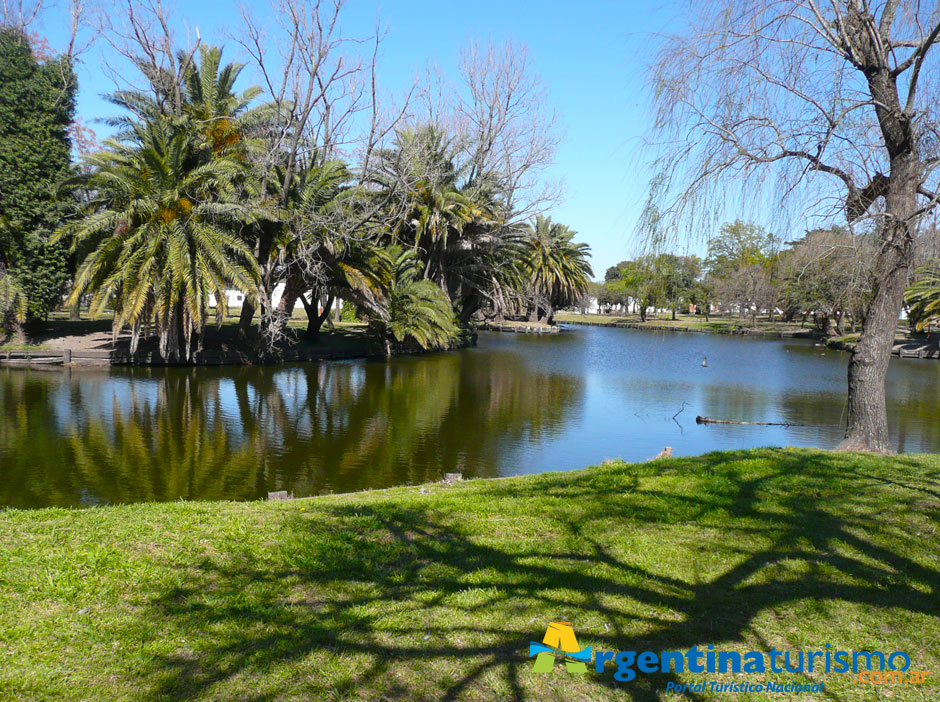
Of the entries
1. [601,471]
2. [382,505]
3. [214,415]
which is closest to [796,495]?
[601,471]

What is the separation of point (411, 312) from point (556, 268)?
27546 millimetres

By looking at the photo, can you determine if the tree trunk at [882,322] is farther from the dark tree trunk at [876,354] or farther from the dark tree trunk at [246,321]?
the dark tree trunk at [246,321]

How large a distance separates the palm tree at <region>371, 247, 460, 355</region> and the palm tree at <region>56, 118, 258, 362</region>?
28.7 ft

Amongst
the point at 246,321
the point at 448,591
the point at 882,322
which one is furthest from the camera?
the point at 246,321

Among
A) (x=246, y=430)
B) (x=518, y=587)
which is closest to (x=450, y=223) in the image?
(x=246, y=430)

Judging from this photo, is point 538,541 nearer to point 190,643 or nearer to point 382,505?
point 382,505

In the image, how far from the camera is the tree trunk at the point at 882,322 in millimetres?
8562

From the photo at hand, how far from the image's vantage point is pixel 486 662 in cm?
359

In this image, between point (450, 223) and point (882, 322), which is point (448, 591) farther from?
point (450, 223)

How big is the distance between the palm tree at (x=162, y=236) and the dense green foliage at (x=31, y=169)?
16.1ft

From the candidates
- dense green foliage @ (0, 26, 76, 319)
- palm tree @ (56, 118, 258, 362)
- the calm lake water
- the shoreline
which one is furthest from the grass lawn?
dense green foliage @ (0, 26, 76, 319)

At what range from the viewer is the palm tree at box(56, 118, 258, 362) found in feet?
70.7

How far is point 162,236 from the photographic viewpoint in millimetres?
21688

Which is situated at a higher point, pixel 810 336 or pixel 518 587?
pixel 810 336
